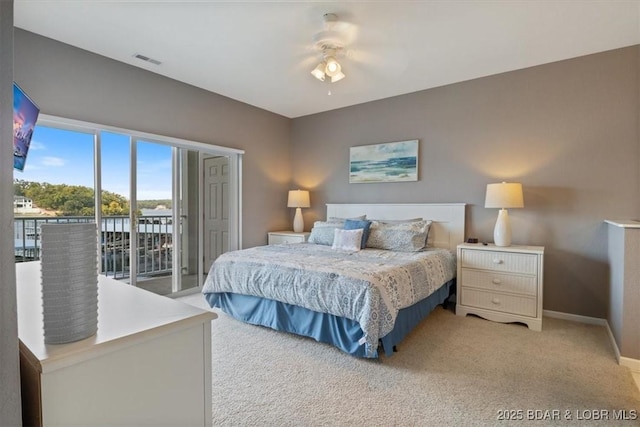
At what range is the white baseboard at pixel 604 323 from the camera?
219cm

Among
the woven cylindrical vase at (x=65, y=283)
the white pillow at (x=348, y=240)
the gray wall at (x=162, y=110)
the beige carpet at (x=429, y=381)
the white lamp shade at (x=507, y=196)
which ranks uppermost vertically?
the gray wall at (x=162, y=110)

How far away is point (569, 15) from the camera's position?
2.43 metres

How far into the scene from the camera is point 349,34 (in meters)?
2.71

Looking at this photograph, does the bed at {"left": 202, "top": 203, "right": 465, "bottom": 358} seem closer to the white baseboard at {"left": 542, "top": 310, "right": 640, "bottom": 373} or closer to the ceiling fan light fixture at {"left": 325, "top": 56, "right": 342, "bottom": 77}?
the white baseboard at {"left": 542, "top": 310, "right": 640, "bottom": 373}

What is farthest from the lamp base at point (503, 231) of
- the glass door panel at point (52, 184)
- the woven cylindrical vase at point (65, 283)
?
the glass door panel at point (52, 184)

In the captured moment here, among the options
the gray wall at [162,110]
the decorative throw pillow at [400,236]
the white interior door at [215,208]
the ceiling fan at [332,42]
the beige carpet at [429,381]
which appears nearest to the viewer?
the beige carpet at [429,381]

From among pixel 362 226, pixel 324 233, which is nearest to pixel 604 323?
pixel 362 226

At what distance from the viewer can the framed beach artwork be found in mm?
4129

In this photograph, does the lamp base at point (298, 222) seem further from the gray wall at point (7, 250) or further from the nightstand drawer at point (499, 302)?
the gray wall at point (7, 250)

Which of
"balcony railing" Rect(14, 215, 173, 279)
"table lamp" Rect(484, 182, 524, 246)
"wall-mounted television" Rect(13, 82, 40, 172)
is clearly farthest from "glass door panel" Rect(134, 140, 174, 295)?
"table lamp" Rect(484, 182, 524, 246)

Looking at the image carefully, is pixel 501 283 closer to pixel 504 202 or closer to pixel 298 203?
pixel 504 202

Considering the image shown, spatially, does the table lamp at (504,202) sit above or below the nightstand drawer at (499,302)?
above

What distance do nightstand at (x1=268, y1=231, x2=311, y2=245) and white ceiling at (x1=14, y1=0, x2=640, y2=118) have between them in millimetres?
2121

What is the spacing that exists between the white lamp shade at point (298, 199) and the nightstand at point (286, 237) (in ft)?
1.43
